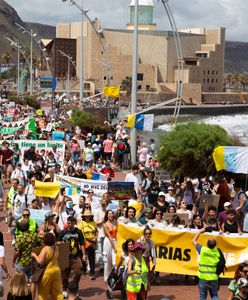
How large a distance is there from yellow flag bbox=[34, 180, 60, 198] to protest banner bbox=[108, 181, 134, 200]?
46.7 inches

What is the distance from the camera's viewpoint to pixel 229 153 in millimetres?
14602

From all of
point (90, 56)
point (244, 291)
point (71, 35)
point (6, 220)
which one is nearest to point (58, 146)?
point (6, 220)

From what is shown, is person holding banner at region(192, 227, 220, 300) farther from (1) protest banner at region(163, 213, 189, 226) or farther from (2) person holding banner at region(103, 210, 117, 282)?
(1) protest banner at region(163, 213, 189, 226)

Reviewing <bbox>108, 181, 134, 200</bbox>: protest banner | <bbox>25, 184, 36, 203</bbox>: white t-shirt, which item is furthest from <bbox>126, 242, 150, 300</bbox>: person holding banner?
<bbox>25, 184, 36, 203</bbox>: white t-shirt

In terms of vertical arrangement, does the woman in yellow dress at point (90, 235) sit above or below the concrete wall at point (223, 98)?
above

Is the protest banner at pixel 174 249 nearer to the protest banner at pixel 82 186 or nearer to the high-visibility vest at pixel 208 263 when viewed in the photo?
the high-visibility vest at pixel 208 263

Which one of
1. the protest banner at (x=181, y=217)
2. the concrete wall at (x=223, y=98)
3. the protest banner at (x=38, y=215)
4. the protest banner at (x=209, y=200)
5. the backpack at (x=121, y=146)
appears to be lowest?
the concrete wall at (x=223, y=98)

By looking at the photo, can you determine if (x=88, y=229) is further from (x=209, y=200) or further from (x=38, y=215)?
(x=209, y=200)

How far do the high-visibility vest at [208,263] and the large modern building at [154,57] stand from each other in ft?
346

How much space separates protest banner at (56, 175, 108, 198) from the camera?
15289 mm

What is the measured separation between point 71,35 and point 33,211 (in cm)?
12198

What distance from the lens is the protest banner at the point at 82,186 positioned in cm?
1529

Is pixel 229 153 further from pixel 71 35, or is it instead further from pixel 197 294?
pixel 71 35

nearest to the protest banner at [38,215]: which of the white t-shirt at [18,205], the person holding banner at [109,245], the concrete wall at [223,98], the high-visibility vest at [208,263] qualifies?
the white t-shirt at [18,205]
